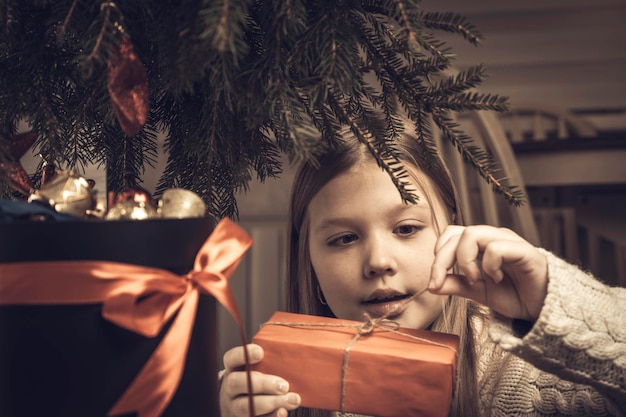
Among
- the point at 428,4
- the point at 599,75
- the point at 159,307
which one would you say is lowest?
the point at 159,307

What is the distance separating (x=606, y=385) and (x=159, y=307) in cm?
55

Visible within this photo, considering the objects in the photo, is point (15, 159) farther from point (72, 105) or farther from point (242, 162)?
point (242, 162)

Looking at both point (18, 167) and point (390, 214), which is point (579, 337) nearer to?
point (390, 214)

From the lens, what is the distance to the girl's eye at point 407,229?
1.02m

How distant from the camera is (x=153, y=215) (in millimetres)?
625

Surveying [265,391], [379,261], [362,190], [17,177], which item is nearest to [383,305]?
[379,261]

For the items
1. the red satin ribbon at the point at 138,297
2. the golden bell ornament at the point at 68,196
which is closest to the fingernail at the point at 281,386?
the red satin ribbon at the point at 138,297

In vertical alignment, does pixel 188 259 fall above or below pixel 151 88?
below

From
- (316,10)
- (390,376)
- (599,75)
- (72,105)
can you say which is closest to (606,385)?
(390,376)

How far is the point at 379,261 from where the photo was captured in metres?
0.95

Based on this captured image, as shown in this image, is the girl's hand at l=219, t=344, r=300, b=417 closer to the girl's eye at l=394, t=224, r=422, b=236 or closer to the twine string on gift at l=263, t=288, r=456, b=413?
the twine string on gift at l=263, t=288, r=456, b=413

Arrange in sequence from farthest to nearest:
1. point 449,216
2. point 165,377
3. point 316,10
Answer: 1. point 449,216
2. point 316,10
3. point 165,377

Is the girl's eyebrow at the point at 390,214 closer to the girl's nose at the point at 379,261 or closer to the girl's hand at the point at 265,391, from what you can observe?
the girl's nose at the point at 379,261

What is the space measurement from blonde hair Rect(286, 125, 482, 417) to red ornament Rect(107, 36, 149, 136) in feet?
1.26
